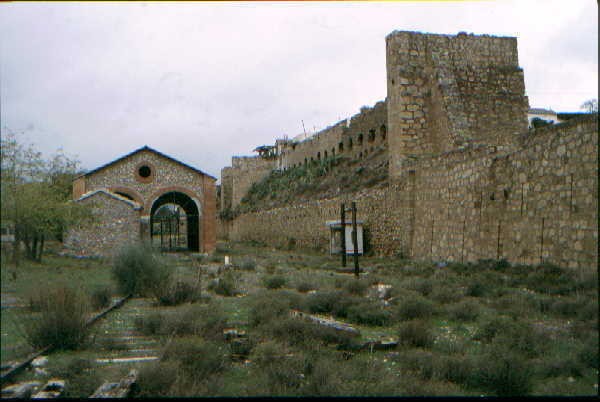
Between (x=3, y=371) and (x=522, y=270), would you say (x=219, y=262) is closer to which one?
(x=522, y=270)

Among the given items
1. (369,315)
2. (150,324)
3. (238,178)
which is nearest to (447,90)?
(369,315)

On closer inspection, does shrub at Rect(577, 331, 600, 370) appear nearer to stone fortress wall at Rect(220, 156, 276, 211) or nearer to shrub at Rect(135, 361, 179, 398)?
shrub at Rect(135, 361, 179, 398)

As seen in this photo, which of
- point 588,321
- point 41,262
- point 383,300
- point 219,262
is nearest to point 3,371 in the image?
point 41,262

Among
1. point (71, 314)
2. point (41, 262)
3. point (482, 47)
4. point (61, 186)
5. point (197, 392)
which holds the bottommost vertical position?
point (197, 392)

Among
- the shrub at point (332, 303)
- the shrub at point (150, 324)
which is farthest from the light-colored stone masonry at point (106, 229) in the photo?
the shrub at point (332, 303)

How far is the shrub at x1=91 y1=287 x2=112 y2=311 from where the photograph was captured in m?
8.82

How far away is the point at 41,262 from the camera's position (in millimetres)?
6340

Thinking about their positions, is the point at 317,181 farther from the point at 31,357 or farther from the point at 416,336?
the point at 31,357

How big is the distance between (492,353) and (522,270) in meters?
6.30

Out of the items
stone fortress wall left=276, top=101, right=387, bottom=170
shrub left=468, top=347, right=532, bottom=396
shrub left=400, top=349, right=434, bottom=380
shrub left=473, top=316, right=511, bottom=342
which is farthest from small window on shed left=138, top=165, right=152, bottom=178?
stone fortress wall left=276, top=101, right=387, bottom=170

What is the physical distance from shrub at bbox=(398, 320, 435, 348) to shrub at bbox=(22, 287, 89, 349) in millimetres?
4351

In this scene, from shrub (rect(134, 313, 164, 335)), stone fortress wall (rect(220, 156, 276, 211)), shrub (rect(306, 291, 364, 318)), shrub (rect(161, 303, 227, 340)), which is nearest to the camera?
shrub (rect(161, 303, 227, 340))

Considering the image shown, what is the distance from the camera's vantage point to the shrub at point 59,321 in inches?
253

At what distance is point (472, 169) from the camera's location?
1653 cm
